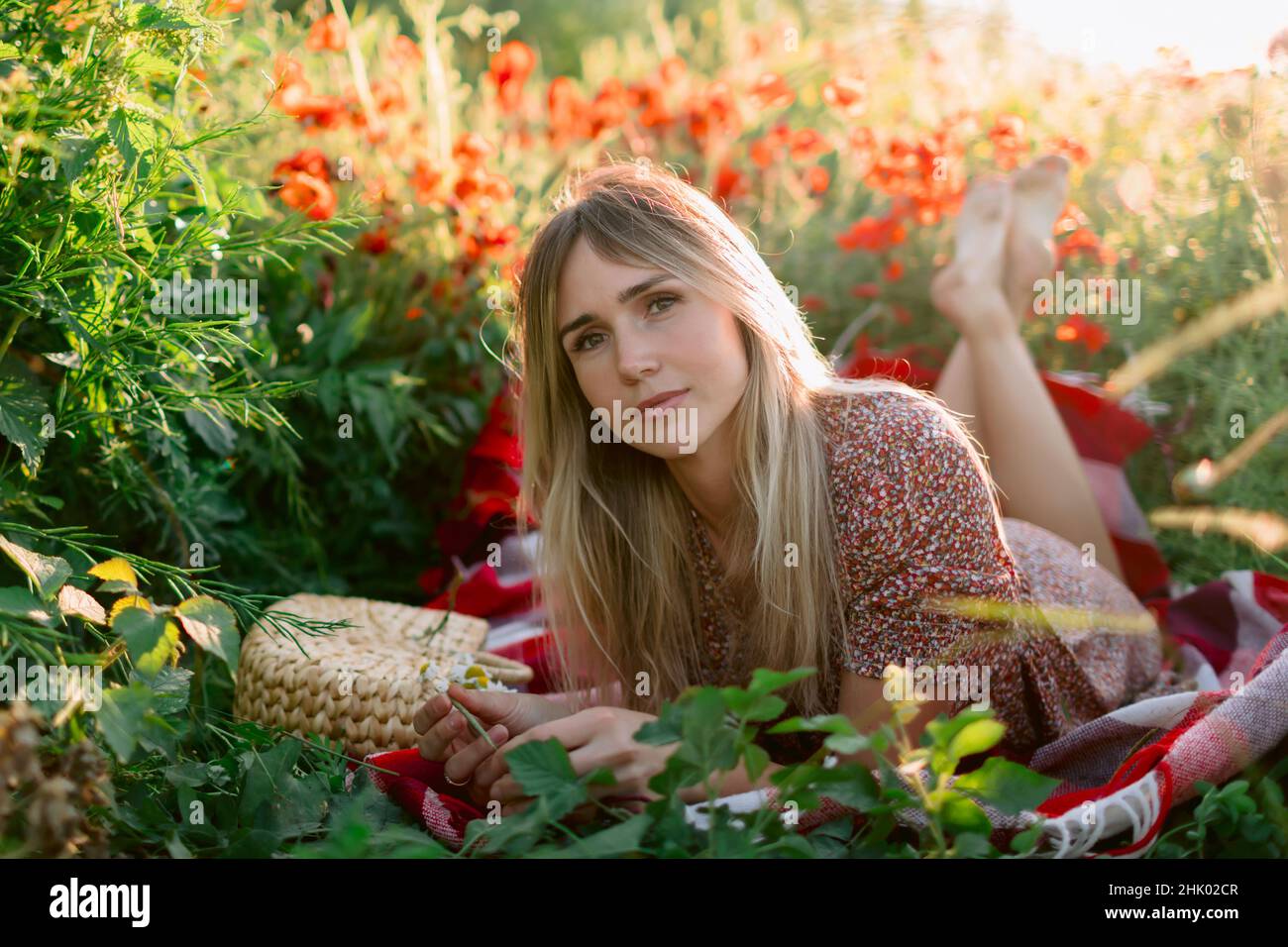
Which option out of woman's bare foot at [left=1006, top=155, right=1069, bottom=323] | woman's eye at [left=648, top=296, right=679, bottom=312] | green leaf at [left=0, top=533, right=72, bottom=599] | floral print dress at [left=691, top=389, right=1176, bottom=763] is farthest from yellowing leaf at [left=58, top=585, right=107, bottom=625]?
woman's bare foot at [left=1006, top=155, right=1069, bottom=323]

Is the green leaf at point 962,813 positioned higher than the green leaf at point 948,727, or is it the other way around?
the green leaf at point 948,727

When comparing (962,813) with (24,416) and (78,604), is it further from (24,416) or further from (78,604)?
(24,416)

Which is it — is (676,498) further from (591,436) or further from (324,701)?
(324,701)

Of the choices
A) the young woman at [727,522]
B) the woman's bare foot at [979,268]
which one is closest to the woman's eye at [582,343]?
the young woman at [727,522]

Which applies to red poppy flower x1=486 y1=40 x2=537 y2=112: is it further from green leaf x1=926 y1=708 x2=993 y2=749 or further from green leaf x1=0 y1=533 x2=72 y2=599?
green leaf x1=926 y1=708 x2=993 y2=749

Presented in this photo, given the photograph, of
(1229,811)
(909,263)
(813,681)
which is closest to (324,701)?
(813,681)

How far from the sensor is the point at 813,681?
6.08 ft

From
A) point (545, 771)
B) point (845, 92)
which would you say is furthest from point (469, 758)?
point (845, 92)

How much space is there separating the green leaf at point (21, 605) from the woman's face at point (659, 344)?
88 centimetres

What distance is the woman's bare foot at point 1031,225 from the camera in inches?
108

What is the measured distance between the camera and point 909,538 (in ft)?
5.77

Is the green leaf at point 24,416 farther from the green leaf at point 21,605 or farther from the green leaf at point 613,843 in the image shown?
the green leaf at point 613,843

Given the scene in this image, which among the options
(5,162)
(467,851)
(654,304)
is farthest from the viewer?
(654,304)
